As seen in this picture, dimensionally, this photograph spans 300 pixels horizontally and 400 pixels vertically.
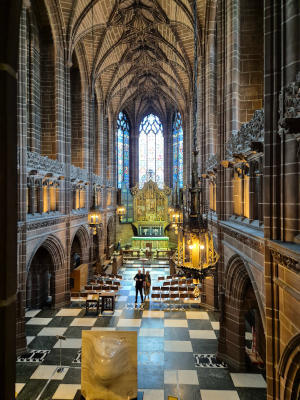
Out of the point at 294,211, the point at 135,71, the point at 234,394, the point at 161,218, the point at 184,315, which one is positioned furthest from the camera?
the point at 161,218

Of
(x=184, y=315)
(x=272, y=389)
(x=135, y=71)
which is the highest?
(x=135, y=71)

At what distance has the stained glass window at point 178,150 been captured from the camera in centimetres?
3266

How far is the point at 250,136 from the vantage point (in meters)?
6.57

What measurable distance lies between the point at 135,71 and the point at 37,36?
1244 cm

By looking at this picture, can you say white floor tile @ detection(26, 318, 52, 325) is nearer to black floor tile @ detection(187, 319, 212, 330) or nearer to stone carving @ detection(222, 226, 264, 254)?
black floor tile @ detection(187, 319, 212, 330)

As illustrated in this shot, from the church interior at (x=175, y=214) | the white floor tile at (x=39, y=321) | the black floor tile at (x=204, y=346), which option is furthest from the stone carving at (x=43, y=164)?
the black floor tile at (x=204, y=346)

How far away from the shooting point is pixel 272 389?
4.98m

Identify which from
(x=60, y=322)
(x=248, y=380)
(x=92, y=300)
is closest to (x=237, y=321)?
(x=248, y=380)

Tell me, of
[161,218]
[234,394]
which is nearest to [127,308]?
[234,394]

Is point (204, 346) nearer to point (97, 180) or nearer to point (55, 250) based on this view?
point (55, 250)

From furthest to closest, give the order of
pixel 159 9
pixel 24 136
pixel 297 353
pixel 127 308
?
pixel 159 9, pixel 127 308, pixel 24 136, pixel 297 353

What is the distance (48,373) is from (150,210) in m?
23.3

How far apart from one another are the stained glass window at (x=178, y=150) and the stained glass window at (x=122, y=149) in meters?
5.52

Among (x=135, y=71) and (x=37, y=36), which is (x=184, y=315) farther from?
(x=135, y=71)
